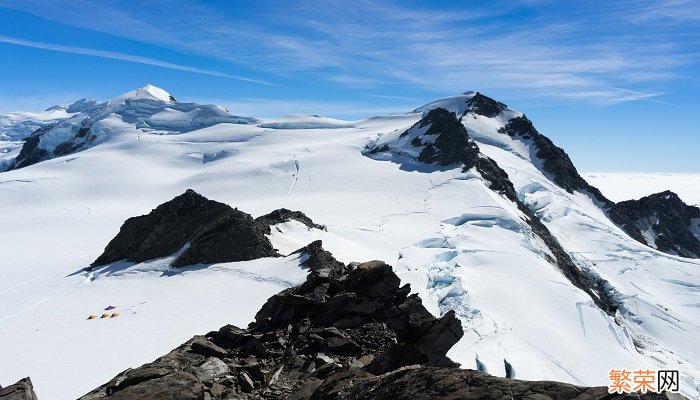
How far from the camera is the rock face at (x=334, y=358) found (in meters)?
7.39

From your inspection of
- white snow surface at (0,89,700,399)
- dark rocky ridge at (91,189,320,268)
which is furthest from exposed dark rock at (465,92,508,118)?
dark rocky ridge at (91,189,320,268)

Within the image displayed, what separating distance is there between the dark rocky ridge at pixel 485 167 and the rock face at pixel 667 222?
33.7 meters

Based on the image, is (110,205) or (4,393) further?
(110,205)

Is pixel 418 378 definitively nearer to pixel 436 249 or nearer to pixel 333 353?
pixel 333 353

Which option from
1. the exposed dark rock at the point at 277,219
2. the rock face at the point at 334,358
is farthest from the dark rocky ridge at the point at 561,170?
the rock face at the point at 334,358

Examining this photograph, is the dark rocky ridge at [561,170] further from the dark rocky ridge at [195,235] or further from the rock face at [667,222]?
the dark rocky ridge at [195,235]

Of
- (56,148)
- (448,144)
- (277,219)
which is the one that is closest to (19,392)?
(277,219)

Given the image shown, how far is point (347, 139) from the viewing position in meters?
91.4

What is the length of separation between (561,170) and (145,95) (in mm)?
137236

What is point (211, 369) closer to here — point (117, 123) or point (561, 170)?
point (561, 170)

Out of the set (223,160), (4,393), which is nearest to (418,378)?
(4,393)

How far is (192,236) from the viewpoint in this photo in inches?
1150

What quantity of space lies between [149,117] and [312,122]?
164 ft

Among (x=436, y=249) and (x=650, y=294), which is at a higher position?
(x=436, y=249)
